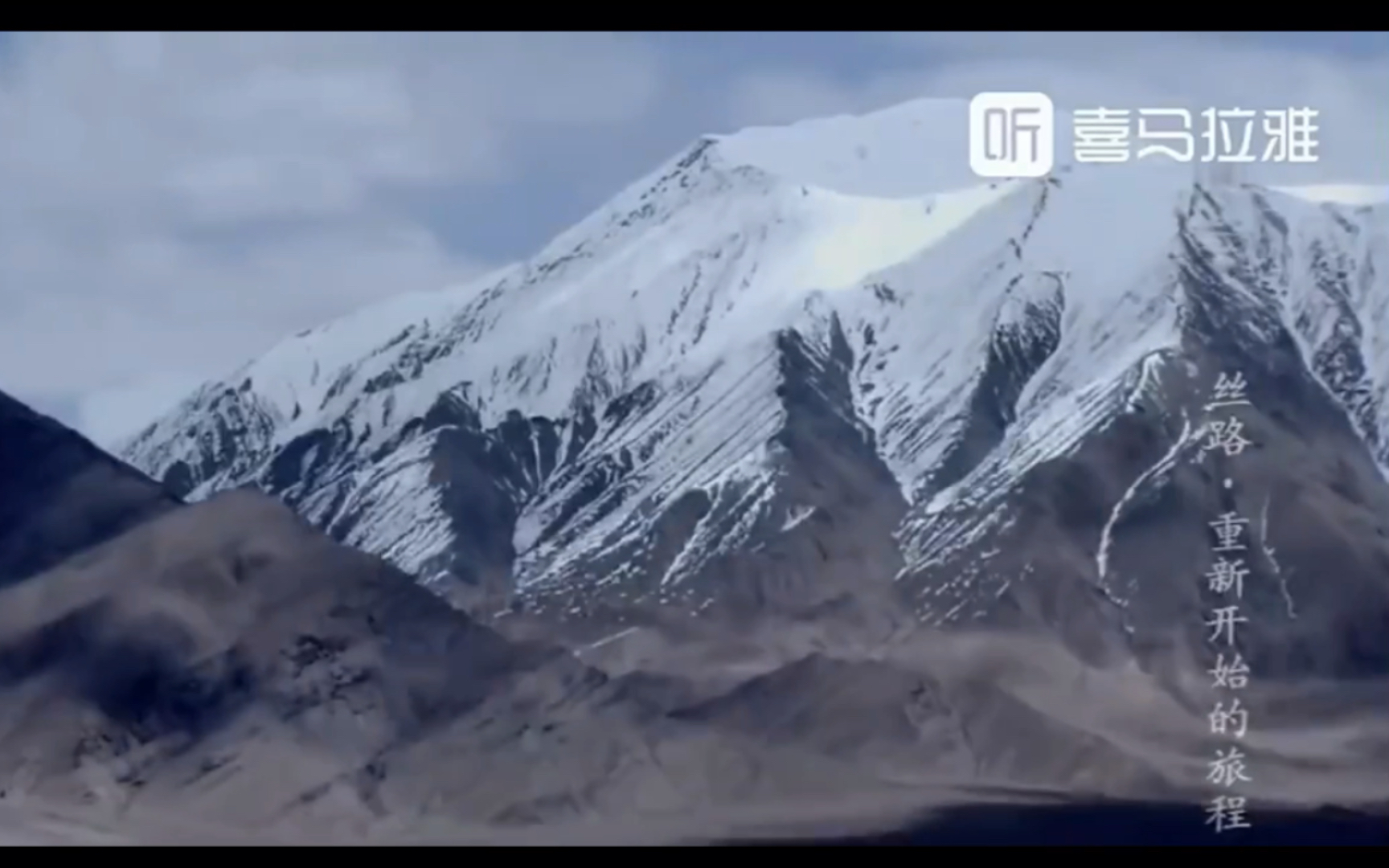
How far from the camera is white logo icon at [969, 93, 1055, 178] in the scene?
7.54 meters

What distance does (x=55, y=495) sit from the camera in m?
7.63

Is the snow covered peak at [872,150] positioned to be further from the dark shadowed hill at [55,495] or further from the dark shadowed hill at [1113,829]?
the dark shadowed hill at [55,495]

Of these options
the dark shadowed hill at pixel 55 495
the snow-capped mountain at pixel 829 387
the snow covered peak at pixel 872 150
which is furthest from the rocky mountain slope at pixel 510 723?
the snow covered peak at pixel 872 150

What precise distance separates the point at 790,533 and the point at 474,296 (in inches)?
39.9

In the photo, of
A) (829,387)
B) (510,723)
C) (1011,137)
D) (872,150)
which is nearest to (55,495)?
(510,723)

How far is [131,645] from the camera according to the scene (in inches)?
301

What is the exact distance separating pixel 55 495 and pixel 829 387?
6.57ft

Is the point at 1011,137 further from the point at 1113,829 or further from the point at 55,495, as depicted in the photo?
the point at 55,495

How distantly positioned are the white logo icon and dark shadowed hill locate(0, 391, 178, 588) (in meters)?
2.25

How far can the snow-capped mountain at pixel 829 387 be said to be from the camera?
24.8 ft

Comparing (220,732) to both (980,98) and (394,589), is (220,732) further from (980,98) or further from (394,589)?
(980,98)

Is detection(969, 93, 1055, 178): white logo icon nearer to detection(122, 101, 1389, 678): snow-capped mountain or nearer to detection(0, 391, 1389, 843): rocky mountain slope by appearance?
detection(122, 101, 1389, 678): snow-capped mountain

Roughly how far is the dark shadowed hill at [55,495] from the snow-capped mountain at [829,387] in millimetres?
88

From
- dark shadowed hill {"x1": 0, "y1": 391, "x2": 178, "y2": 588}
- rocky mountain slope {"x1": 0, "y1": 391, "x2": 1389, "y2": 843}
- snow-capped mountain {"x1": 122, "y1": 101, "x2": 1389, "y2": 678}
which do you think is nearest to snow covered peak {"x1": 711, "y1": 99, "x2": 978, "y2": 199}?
snow-capped mountain {"x1": 122, "y1": 101, "x2": 1389, "y2": 678}
